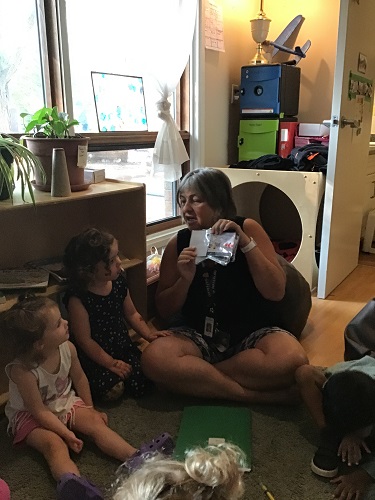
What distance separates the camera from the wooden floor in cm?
205

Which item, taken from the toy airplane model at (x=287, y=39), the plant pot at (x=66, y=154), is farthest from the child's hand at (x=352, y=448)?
the toy airplane model at (x=287, y=39)

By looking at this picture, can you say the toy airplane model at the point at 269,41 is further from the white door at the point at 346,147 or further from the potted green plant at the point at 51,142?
the potted green plant at the point at 51,142

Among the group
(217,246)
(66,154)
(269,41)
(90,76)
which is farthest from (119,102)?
(269,41)

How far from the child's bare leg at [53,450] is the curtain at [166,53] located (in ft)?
5.27

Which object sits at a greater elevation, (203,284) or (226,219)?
(226,219)

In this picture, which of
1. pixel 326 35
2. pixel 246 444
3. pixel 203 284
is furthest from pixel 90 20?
pixel 246 444

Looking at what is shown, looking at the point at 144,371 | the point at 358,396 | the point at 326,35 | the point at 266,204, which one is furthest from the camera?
the point at 266,204

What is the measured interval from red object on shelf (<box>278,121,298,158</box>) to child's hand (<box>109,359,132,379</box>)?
73.0 inches

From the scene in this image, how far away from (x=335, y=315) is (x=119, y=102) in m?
1.56

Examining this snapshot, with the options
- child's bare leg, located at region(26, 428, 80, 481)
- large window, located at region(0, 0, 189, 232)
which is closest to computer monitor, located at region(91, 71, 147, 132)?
large window, located at region(0, 0, 189, 232)

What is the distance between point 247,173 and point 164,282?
1.23m

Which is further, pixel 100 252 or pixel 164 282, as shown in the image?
pixel 164 282

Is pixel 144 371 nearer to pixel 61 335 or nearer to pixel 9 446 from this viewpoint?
pixel 61 335

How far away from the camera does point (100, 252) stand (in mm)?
1699
